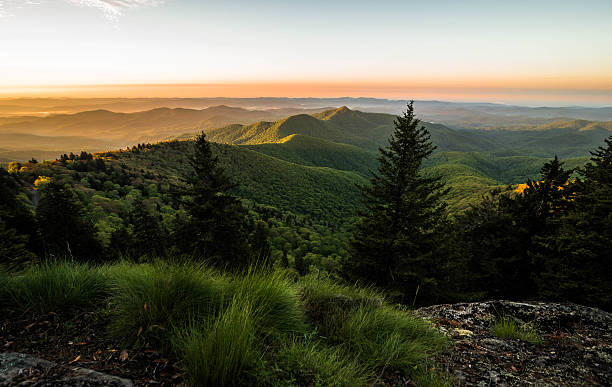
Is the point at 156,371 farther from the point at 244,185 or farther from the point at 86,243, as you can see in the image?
the point at 244,185

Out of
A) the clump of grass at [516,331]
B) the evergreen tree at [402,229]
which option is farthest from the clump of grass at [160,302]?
the evergreen tree at [402,229]

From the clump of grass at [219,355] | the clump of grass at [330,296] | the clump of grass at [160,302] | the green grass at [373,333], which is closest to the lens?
the clump of grass at [219,355]

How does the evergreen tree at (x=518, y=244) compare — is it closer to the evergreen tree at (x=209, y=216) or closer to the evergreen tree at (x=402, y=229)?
the evergreen tree at (x=402, y=229)

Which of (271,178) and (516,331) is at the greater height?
(516,331)

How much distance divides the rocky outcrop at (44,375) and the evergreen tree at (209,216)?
46.7ft

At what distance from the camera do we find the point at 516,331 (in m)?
4.44

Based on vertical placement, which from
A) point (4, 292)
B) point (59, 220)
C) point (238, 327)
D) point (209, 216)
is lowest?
point (59, 220)

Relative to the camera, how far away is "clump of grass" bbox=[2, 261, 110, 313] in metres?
3.19

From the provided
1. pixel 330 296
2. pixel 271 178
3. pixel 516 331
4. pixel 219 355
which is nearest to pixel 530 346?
pixel 516 331

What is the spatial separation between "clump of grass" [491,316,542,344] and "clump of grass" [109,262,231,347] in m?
4.86

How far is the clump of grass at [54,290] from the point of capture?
3.19 metres

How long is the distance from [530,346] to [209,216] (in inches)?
654

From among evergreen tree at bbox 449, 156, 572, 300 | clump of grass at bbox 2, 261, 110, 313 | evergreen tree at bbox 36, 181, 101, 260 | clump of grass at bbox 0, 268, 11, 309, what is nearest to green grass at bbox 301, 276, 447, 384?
clump of grass at bbox 2, 261, 110, 313

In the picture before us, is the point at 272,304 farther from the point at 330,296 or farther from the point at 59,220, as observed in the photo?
the point at 59,220
